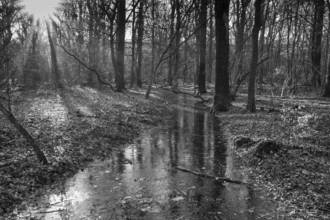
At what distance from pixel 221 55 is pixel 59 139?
10310mm

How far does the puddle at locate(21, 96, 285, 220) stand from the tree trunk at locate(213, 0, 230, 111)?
6.93m

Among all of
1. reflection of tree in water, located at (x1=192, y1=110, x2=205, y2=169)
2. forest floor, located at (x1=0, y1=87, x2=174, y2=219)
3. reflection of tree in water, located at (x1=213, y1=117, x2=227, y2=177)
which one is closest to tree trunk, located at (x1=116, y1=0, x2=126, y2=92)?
forest floor, located at (x1=0, y1=87, x2=174, y2=219)

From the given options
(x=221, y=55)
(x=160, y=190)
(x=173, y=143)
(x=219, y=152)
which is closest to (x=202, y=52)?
(x=221, y=55)

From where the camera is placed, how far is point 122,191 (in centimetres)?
652

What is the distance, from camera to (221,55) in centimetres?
1636

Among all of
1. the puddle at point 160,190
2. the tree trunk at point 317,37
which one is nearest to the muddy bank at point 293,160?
the puddle at point 160,190

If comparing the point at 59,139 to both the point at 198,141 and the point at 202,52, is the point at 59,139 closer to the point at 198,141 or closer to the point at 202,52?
the point at 198,141

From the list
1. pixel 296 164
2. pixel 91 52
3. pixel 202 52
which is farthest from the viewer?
pixel 202 52

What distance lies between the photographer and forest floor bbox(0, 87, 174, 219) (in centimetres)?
655

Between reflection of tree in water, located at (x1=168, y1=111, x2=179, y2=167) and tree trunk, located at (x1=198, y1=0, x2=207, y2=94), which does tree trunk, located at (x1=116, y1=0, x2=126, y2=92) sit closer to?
tree trunk, located at (x1=198, y1=0, x2=207, y2=94)

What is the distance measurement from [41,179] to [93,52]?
21.1m

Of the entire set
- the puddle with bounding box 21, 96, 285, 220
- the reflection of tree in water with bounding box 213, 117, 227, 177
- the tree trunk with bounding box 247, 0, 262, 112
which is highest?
the tree trunk with bounding box 247, 0, 262, 112

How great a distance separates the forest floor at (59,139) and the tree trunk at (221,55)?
11.5 ft

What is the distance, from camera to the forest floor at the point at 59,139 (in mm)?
6551
